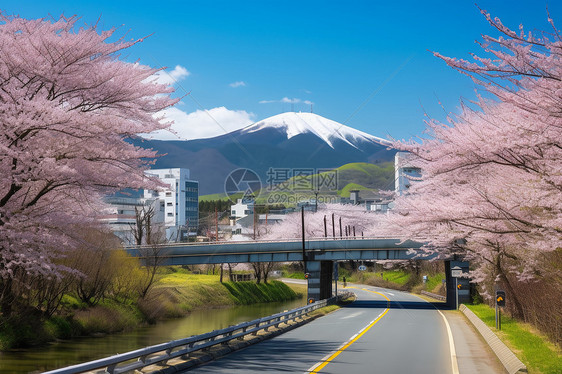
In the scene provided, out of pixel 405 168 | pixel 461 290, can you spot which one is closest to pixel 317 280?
pixel 461 290

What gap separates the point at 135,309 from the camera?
47.7 metres

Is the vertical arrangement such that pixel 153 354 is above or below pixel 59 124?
below

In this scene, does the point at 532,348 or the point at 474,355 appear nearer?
the point at 532,348

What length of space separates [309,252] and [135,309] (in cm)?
2170

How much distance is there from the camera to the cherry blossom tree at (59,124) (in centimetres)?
1995

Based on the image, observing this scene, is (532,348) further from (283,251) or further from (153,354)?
(283,251)

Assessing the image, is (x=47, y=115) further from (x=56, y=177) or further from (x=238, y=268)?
(x=238, y=268)

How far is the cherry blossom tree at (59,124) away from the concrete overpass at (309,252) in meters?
39.0

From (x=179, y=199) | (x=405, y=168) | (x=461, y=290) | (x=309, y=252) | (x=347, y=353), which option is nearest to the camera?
(x=347, y=353)

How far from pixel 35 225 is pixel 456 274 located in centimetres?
2985

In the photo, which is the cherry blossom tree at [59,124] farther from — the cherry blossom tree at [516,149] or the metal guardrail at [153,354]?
the cherry blossom tree at [516,149]

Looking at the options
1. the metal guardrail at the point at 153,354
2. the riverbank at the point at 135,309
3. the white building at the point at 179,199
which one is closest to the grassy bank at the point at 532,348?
the metal guardrail at the point at 153,354

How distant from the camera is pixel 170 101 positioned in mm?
24031

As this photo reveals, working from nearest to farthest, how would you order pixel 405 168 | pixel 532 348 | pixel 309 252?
pixel 532 348, pixel 309 252, pixel 405 168
